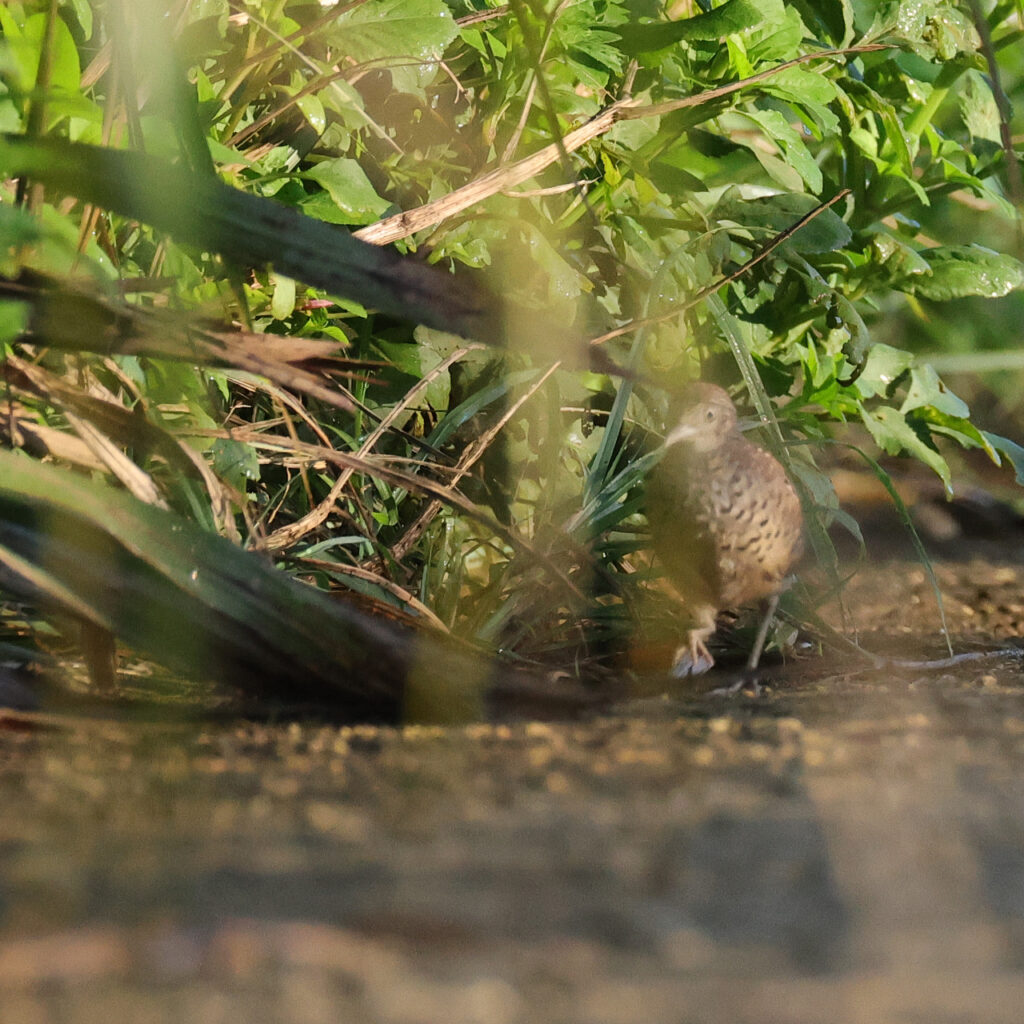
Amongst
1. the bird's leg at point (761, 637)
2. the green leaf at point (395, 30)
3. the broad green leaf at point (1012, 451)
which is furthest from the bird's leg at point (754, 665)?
the green leaf at point (395, 30)

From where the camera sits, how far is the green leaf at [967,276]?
263 centimetres

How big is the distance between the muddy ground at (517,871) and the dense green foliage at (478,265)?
453mm

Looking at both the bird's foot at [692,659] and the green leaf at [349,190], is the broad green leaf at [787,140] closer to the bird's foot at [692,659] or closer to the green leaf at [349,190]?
the green leaf at [349,190]

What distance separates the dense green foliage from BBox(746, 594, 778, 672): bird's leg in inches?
9.7

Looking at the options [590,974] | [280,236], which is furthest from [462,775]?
[280,236]

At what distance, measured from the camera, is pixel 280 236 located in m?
1.31

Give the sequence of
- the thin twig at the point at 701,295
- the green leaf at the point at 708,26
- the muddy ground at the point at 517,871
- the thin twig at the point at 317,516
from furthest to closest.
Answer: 1. the green leaf at the point at 708,26
2. the thin twig at the point at 317,516
3. the thin twig at the point at 701,295
4. the muddy ground at the point at 517,871

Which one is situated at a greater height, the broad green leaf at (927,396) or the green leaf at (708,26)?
the green leaf at (708,26)

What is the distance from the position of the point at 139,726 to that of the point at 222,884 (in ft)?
1.88

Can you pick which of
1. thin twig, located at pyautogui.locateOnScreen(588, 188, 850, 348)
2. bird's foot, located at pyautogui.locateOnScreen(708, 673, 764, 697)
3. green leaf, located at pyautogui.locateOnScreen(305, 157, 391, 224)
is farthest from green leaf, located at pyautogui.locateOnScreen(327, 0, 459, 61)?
bird's foot, located at pyautogui.locateOnScreen(708, 673, 764, 697)

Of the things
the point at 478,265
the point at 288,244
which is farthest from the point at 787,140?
the point at 288,244

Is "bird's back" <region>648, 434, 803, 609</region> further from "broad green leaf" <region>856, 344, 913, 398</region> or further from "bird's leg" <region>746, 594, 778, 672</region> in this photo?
"broad green leaf" <region>856, 344, 913, 398</region>

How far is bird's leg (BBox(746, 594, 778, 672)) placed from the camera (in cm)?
227

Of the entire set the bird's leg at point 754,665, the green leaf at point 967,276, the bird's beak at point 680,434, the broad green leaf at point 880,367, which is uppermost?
the green leaf at point 967,276
